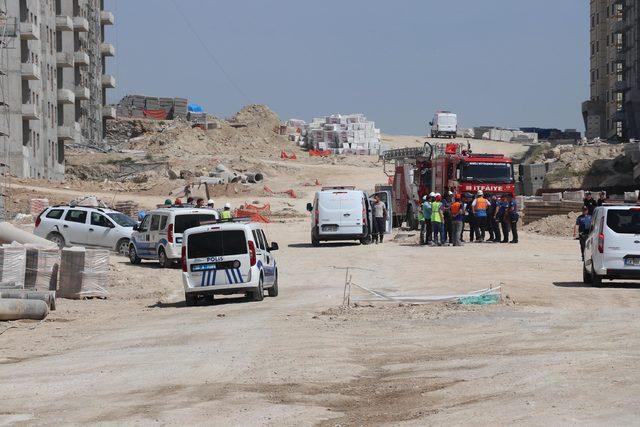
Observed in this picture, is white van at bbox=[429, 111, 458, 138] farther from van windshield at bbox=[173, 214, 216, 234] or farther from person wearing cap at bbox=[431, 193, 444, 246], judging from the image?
van windshield at bbox=[173, 214, 216, 234]

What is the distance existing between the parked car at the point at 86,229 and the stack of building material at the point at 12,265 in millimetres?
12377

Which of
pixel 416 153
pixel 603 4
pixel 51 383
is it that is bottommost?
pixel 51 383

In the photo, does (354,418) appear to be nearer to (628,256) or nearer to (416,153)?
(628,256)

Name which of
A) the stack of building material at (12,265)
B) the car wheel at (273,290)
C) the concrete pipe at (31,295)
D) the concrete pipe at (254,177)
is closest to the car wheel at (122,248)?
the stack of building material at (12,265)

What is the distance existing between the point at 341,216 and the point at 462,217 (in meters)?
3.79

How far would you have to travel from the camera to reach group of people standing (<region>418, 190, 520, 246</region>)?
39438 mm

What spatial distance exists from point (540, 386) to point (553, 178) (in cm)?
6975

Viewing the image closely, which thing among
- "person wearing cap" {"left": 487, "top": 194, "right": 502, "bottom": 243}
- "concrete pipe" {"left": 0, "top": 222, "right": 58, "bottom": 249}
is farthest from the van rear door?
"person wearing cap" {"left": 487, "top": 194, "right": 502, "bottom": 243}

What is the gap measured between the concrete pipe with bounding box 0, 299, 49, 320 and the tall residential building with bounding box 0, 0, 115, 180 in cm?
4009

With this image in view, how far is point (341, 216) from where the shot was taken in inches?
1582

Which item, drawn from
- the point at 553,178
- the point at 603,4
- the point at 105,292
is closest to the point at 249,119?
the point at 603,4

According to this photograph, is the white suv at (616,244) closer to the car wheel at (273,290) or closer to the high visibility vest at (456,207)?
the car wheel at (273,290)

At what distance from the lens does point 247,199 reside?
244 feet

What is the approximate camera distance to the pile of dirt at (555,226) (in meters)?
46.4
